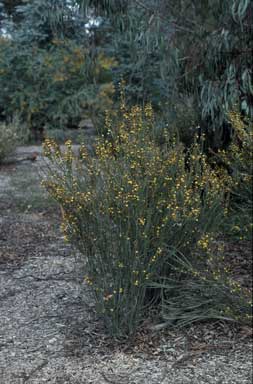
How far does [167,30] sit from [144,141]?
1956 mm

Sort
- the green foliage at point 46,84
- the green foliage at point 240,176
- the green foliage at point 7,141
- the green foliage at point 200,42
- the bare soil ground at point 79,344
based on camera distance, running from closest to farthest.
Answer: the bare soil ground at point 79,344 < the green foliage at point 240,176 < the green foliage at point 200,42 < the green foliage at point 7,141 < the green foliage at point 46,84

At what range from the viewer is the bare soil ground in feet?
12.1

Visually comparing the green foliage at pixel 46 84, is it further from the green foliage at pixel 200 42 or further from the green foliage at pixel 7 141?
the green foliage at pixel 200 42

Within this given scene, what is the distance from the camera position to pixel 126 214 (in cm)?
382

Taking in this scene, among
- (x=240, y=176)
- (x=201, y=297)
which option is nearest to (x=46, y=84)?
(x=240, y=176)

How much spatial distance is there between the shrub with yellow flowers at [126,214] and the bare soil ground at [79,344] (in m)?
0.20

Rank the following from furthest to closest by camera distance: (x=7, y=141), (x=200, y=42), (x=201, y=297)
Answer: (x=7, y=141)
(x=200, y=42)
(x=201, y=297)

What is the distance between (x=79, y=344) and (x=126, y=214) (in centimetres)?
81

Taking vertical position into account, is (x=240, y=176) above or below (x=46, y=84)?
above

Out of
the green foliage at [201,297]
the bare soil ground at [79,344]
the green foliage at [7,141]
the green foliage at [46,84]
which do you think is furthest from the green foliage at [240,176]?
the green foliage at [46,84]

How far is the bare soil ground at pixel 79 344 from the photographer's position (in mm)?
3703

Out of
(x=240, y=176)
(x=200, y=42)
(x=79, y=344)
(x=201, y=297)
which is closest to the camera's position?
(x=79, y=344)

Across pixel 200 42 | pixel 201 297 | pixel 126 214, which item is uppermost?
pixel 200 42

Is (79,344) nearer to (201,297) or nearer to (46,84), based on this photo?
(201,297)
